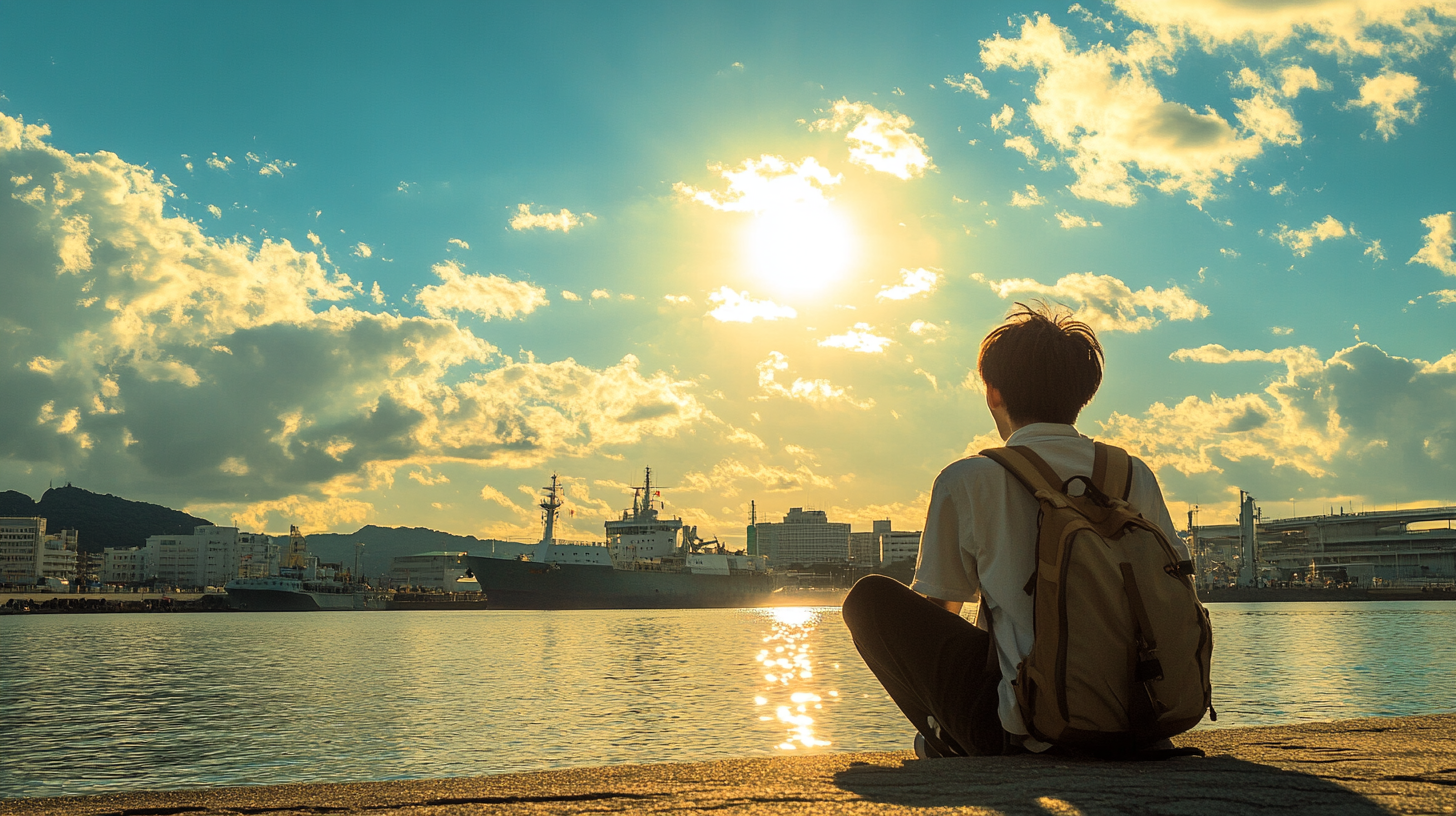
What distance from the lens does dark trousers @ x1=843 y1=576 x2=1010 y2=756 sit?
2.22 meters

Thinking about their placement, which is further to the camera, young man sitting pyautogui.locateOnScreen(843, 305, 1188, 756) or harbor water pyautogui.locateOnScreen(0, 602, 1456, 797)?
harbor water pyautogui.locateOnScreen(0, 602, 1456, 797)

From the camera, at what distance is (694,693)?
41.0 ft

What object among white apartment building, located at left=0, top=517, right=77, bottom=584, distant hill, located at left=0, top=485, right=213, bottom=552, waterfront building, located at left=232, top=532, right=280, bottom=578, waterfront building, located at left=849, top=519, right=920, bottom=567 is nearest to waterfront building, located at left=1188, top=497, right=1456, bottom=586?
waterfront building, located at left=849, top=519, right=920, bottom=567

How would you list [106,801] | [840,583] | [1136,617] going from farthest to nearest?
[840,583], [106,801], [1136,617]

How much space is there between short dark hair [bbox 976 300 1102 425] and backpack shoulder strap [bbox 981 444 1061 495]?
0.23 metres

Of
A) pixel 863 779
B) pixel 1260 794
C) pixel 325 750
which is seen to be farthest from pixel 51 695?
pixel 1260 794

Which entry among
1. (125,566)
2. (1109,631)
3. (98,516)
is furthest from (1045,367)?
(98,516)

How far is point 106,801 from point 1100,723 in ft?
8.78

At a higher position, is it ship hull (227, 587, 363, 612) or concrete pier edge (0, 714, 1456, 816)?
concrete pier edge (0, 714, 1456, 816)

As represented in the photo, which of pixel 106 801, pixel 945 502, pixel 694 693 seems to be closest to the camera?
pixel 945 502

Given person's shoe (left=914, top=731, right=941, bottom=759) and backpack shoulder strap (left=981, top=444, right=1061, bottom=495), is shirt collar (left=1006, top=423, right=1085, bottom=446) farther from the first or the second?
person's shoe (left=914, top=731, right=941, bottom=759)

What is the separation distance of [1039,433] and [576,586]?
64.1 metres

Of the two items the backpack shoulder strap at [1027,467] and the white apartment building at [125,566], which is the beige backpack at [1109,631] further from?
the white apartment building at [125,566]

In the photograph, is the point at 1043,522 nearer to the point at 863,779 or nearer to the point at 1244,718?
the point at 863,779
